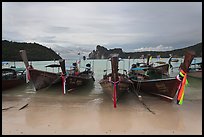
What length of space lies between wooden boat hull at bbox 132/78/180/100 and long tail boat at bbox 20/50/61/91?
5498 millimetres

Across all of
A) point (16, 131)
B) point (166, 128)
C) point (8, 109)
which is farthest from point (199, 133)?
point (8, 109)

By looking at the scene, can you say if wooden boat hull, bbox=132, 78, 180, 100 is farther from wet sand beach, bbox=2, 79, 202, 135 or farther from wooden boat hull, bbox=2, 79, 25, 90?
wooden boat hull, bbox=2, 79, 25, 90

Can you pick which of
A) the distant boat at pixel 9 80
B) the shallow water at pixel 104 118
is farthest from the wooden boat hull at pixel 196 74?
the distant boat at pixel 9 80

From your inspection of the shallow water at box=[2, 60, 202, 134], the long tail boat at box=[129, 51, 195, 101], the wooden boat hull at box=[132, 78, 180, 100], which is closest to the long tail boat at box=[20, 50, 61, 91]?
the shallow water at box=[2, 60, 202, 134]

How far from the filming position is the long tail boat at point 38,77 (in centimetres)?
1085

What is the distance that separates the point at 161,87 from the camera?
9.02 meters

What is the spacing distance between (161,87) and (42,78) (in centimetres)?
718

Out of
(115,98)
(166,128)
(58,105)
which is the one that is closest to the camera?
(166,128)

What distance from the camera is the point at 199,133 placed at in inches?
213

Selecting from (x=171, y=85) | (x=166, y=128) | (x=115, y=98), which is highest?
(x=171, y=85)

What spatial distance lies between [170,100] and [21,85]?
11.6m

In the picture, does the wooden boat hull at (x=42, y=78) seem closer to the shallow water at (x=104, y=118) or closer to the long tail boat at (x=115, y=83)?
the shallow water at (x=104, y=118)

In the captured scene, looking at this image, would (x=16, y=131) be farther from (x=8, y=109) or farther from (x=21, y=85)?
(x=21, y=85)

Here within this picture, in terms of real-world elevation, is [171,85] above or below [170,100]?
above
